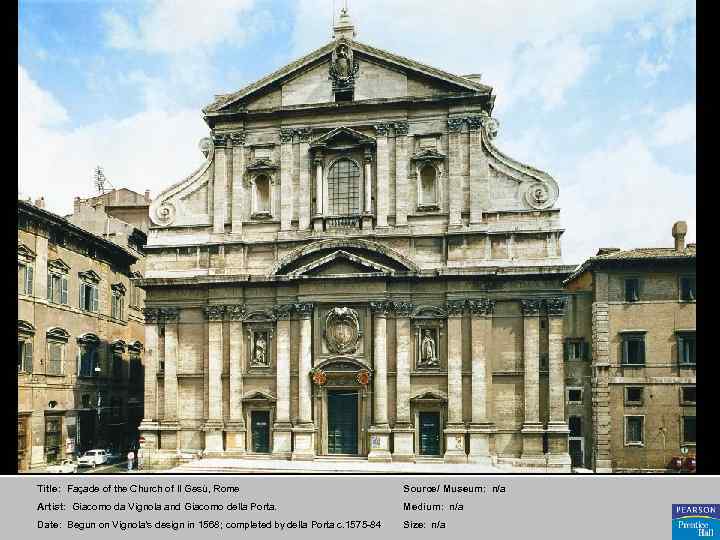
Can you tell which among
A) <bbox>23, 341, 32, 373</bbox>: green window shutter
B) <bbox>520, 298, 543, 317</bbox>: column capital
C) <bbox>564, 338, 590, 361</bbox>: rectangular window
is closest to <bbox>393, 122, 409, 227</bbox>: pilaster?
<bbox>520, 298, 543, 317</bbox>: column capital

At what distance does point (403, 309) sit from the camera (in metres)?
22.6

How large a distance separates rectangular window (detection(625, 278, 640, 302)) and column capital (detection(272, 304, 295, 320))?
10.7 metres

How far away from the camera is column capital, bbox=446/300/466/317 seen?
882 inches

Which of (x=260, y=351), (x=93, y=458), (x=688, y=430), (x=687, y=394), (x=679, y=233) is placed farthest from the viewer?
(x=93, y=458)

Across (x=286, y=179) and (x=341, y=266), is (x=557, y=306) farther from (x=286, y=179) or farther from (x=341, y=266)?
(x=286, y=179)

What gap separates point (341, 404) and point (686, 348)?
34.2 ft

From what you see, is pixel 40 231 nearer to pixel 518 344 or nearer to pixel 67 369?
pixel 67 369

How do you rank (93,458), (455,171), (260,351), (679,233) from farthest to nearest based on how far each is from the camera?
(93,458)
(260,351)
(455,171)
(679,233)

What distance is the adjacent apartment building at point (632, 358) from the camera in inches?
870

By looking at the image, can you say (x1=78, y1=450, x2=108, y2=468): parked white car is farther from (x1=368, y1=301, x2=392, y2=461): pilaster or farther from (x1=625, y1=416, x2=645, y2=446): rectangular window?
(x1=625, y1=416, x2=645, y2=446): rectangular window

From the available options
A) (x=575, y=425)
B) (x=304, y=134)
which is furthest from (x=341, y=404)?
(x=304, y=134)

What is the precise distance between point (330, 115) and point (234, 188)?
3886 millimetres
